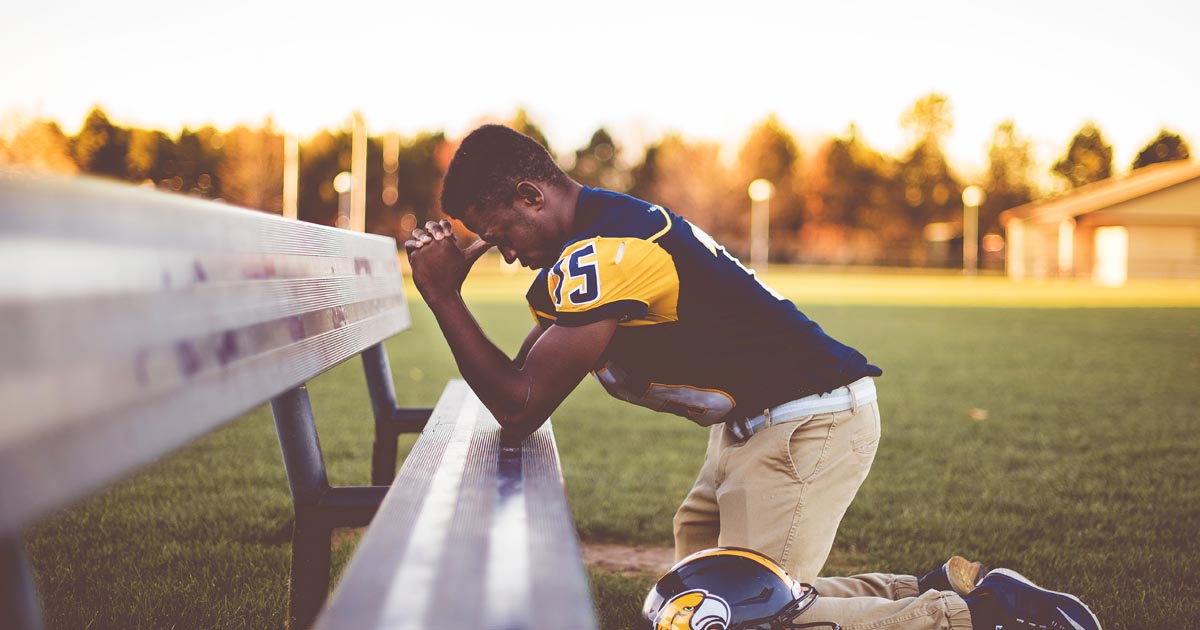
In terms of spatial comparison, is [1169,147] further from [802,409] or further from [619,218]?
[619,218]

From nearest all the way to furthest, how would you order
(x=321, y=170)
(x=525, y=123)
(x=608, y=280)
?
(x=608, y=280)
(x=321, y=170)
(x=525, y=123)

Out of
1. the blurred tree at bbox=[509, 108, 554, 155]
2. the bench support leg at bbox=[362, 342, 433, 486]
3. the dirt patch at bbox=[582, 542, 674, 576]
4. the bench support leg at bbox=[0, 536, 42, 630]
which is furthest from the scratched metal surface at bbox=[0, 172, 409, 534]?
the blurred tree at bbox=[509, 108, 554, 155]

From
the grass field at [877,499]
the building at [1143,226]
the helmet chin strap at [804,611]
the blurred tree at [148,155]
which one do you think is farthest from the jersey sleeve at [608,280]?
the blurred tree at [148,155]

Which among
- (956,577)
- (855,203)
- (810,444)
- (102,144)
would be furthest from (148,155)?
(956,577)

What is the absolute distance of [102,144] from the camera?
50594mm

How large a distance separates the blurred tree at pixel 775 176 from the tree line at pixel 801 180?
0.08 m

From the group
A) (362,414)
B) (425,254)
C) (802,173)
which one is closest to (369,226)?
(802,173)

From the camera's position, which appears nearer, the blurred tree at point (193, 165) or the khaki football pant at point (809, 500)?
the khaki football pant at point (809, 500)

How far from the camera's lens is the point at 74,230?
1071mm

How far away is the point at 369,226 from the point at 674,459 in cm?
6299

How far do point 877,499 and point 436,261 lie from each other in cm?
329

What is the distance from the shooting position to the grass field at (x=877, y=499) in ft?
11.0

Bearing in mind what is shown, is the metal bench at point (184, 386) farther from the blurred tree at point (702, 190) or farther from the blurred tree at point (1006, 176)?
the blurred tree at point (1006, 176)

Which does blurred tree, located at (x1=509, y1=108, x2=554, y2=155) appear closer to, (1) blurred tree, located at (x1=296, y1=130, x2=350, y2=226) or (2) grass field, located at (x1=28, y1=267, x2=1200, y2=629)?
(1) blurred tree, located at (x1=296, y1=130, x2=350, y2=226)
